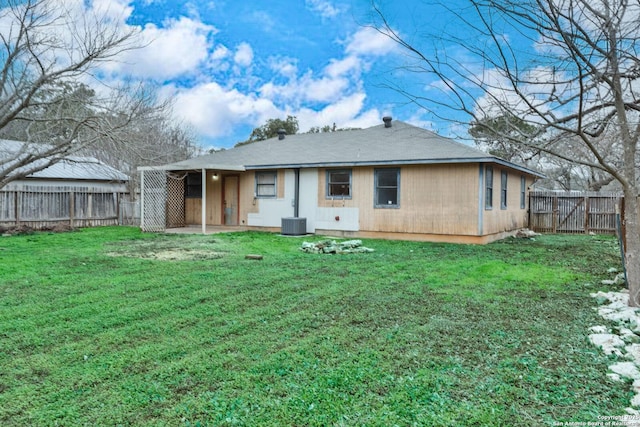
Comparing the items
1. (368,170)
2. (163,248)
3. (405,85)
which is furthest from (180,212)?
(405,85)

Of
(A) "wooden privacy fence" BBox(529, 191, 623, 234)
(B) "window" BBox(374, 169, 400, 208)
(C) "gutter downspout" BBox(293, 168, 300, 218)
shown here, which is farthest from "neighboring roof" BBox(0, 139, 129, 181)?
(A) "wooden privacy fence" BBox(529, 191, 623, 234)

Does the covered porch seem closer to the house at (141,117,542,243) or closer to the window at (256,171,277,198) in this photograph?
the house at (141,117,542,243)

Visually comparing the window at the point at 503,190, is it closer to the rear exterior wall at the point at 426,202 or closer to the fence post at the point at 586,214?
the rear exterior wall at the point at 426,202

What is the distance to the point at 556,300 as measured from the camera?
5359 millimetres

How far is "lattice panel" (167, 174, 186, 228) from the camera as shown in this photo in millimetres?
15789

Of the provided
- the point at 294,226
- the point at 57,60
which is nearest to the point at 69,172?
the point at 57,60

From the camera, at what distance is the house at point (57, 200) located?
47.6 feet

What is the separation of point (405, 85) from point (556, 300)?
3368mm

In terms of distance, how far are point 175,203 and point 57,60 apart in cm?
731

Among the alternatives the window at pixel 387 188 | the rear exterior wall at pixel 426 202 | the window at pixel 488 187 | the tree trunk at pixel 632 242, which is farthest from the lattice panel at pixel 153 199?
the tree trunk at pixel 632 242

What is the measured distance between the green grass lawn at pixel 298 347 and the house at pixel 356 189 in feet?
14.7

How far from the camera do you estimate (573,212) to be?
16266mm

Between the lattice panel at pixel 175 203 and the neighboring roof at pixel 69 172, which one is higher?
the neighboring roof at pixel 69 172

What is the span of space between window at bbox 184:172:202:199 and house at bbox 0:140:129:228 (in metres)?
2.77
